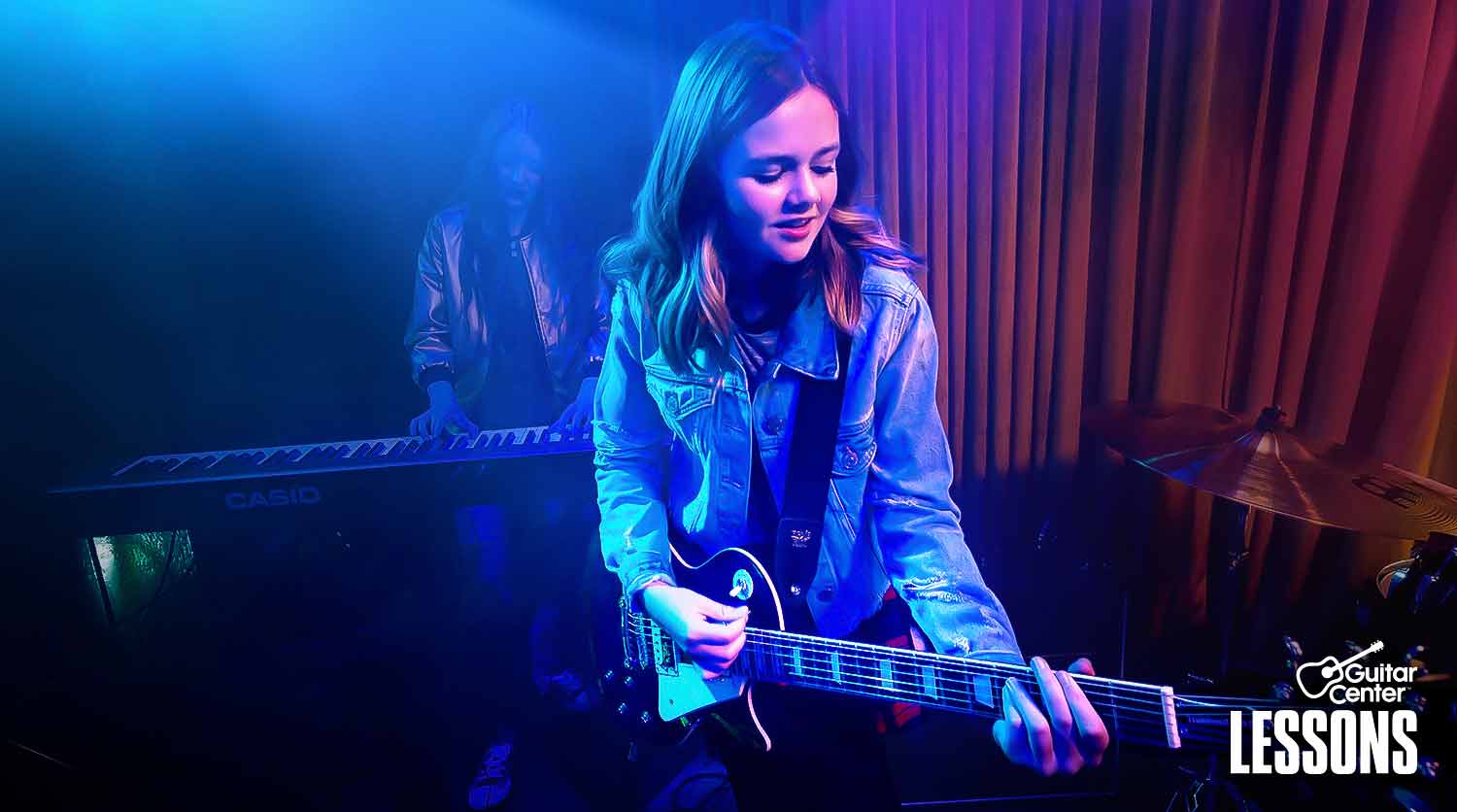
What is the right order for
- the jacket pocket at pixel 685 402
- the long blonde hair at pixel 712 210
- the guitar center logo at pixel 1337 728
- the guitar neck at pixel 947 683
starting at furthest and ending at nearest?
1. the jacket pocket at pixel 685 402
2. the long blonde hair at pixel 712 210
3. the guitar neck at pixel 947 683
4. the guitar center logo at pixel 1337 728

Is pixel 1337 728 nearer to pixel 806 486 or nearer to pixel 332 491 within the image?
pixel 806 486

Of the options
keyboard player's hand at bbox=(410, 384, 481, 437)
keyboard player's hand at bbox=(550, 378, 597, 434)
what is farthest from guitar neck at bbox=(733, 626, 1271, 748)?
keyboard player's hand at bbox=(410, 384, 481, 437)

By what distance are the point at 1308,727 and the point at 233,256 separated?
3077 millimetres

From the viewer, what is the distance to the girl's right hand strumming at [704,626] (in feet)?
4.24

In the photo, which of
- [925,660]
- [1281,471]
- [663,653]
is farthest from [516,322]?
[1281,471]

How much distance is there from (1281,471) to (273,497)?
9.05 feet

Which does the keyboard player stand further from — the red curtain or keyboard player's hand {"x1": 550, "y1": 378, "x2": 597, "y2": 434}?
the red curtain

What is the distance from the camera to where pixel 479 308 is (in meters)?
2.40

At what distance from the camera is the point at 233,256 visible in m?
2.46

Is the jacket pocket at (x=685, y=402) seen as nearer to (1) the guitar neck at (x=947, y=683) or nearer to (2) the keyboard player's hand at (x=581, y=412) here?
(1) the guitar neck at (x=947, y=683)

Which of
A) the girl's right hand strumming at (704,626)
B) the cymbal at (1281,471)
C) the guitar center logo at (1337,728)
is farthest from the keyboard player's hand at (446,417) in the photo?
the guitar center logo at (1337,728)

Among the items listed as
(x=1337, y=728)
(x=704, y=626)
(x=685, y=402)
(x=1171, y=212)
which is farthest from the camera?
(x=1171, y=212)

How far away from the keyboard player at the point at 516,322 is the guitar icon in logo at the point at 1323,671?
1809 millimetres

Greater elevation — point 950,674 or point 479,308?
point 479,308
